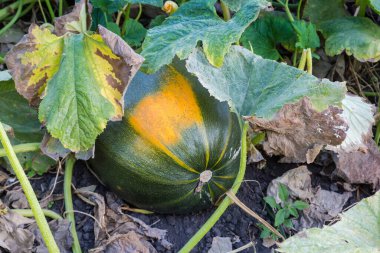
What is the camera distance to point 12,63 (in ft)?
5.74

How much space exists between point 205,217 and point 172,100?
0.42 m

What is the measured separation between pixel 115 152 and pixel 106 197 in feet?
0.81

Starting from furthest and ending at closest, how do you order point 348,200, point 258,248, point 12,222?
point 348,200, point 258,248, point 12,222

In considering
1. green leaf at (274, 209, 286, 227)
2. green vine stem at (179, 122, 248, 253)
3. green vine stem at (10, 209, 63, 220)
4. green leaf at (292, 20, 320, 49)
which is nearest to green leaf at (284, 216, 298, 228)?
green leaf at (274, 209, 286, 227)

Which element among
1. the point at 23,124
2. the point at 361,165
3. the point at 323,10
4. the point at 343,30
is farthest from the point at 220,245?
the point at 323,10

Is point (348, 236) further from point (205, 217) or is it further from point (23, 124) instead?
point (23, 124)

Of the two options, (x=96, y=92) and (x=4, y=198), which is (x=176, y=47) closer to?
(x=96, y=92)

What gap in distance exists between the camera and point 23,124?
2.07 metres

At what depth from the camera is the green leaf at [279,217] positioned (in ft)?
6.46

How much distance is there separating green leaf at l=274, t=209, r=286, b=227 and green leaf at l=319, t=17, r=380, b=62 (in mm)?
572

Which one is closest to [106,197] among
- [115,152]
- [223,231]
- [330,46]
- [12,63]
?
[115,152]

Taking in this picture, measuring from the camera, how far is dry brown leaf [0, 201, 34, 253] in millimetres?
1784

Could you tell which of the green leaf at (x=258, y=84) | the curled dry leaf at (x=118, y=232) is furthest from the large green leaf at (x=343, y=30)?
the curled dry leaf at (x=118, y=232)

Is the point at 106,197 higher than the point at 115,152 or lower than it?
lower
